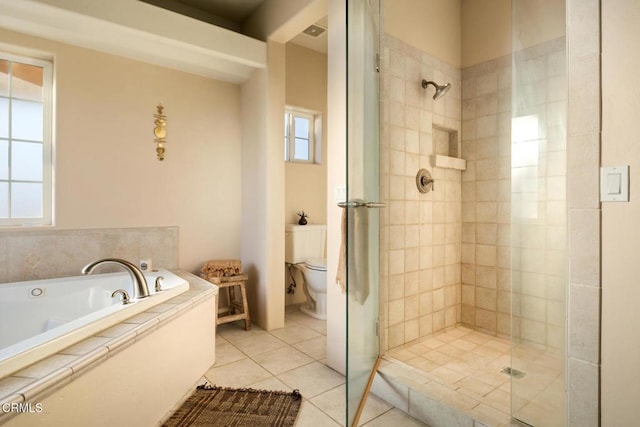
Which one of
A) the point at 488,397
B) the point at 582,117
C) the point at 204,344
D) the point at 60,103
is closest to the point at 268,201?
the point at 204,344

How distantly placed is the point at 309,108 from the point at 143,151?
5.78 ft

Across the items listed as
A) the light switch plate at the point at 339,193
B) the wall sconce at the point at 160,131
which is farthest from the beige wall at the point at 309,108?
the light switch plate at the point at 339,193

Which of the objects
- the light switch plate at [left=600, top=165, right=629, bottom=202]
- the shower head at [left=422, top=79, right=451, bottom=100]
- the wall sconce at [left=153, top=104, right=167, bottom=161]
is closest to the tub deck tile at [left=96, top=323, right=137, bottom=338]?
the wall sconce at [left=153, top=104, right=167, bottom=161]

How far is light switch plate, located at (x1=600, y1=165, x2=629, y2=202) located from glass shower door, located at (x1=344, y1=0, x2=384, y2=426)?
890 millimetres

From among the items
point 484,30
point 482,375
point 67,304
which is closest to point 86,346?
point 67,304

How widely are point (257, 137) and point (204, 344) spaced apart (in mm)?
1843

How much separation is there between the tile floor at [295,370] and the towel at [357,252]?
2.06 ft

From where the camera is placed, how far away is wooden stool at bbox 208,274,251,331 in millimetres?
2926

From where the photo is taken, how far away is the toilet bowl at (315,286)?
305cm

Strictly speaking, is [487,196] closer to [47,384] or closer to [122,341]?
[122,341]

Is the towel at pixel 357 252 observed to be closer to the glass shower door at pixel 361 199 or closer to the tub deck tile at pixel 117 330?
the glass shower door at pixel 361 199

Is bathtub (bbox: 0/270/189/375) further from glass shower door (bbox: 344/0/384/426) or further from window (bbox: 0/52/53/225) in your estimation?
glass shower door (bbox: 344/0/384/426)

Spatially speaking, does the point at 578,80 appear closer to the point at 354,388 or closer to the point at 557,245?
the point at 557,245

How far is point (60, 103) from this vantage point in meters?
2.58
